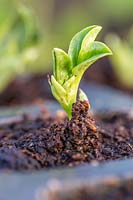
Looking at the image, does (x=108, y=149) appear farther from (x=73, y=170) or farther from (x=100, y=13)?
(x=100, y=13)

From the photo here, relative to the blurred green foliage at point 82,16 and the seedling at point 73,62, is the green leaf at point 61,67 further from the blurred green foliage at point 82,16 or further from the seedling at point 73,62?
the blurred green foliage at point 82,16

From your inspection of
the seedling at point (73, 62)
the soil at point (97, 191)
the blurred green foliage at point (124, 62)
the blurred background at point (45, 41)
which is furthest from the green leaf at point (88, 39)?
the blurred green foliage at point (124, 62)

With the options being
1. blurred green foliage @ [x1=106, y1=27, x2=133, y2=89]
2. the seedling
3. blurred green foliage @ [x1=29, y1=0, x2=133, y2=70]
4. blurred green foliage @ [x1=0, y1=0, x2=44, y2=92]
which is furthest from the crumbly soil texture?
blurred green foliage @ [x1=29, y1=0, x2=133, y2=70]

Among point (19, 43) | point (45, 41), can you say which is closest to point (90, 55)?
point (19, 43)

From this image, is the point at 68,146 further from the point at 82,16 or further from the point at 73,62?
the point at 82,16

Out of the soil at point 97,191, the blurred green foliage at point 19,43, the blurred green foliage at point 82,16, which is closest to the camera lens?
the soil at point 97,191

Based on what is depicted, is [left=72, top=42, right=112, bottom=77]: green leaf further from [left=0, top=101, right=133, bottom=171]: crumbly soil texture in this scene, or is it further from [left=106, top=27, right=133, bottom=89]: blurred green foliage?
[left=106, top=27, right=133, bottom=89]: blurred green foliage

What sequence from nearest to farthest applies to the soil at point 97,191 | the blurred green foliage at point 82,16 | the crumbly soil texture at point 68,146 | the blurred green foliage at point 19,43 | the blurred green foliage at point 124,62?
1. the soil at point 97,191
2. the crumbly soil texture at point 68,146
3. the blurred green foliage at point 19,43
4. the blurred green foliage at point 124,62
5. the blurred green foliage at point 82,16
